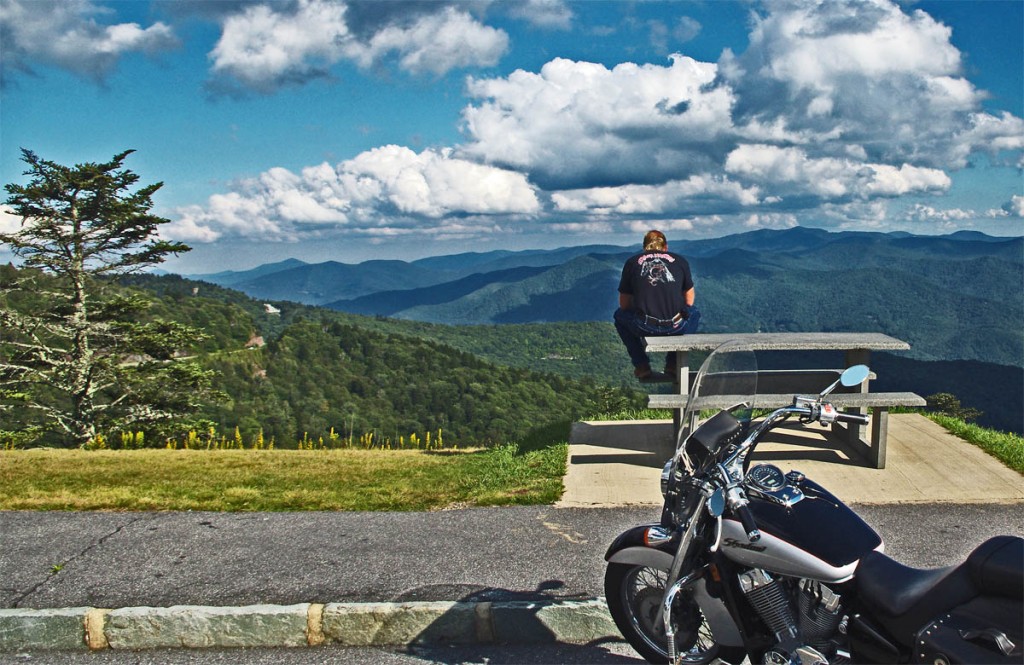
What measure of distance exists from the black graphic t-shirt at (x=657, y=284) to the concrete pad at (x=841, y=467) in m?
1.28

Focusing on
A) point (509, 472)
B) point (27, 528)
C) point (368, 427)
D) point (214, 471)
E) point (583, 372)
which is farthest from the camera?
point (583, 372)

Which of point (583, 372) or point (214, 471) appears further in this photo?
point (583, 372)

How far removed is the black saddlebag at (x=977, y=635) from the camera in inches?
96.5

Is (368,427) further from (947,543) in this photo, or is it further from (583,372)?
(583,372)

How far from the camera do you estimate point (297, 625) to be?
4297mm

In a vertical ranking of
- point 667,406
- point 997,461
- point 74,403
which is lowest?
point 74,403

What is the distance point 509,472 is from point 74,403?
15961mm

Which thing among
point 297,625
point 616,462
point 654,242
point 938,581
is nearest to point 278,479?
point 616,462

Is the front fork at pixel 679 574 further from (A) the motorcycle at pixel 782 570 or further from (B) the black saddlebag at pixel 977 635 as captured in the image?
(B) the black saddlebag at pixel 977 635

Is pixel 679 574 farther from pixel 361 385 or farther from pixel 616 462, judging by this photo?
pixel 361 385

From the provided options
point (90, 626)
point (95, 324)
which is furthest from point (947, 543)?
point (95, 324)

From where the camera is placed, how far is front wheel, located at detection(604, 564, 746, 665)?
343 cm

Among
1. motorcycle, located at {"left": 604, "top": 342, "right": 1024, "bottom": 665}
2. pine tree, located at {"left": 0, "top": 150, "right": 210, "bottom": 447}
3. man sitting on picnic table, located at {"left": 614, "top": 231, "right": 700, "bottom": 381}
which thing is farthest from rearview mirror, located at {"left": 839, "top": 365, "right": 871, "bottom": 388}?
pine tree, located at {"left": 0, "top": 150, "right": 210, "bottom": 447}

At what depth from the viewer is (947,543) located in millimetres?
5195
